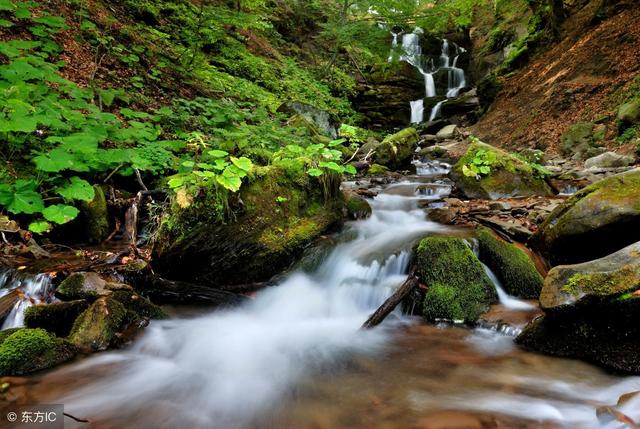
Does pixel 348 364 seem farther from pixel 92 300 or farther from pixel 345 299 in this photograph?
pixel 92 300

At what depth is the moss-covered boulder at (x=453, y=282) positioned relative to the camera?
3.49 meters

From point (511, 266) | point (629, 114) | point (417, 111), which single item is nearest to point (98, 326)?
point (511, 266)

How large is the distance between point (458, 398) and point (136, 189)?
16.7ft

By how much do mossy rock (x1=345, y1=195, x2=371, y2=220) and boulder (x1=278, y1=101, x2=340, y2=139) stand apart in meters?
4.55

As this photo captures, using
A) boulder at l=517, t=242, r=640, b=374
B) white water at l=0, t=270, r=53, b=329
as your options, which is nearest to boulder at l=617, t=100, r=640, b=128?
boulder at l=517, t=242, r=640, b=374

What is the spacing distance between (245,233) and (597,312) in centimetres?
323

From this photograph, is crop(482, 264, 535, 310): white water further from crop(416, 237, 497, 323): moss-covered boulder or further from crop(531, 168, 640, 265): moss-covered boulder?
crop(531, 168, 640, 265): moss-covered boulder

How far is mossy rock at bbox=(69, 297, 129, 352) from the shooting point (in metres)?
2.94

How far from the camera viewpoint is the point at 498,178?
6.75m

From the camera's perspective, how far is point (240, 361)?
3125 millimetres

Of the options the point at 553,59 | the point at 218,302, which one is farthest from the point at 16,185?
the point at 553,59

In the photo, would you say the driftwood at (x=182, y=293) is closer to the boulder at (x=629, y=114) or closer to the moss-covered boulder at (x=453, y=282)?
the moss-covered boulder at (x=453, y=282)

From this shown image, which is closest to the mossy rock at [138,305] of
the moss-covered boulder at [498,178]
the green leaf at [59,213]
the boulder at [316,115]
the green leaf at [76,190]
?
the green leaf at [59,213]

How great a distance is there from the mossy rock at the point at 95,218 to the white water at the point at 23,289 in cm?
110
